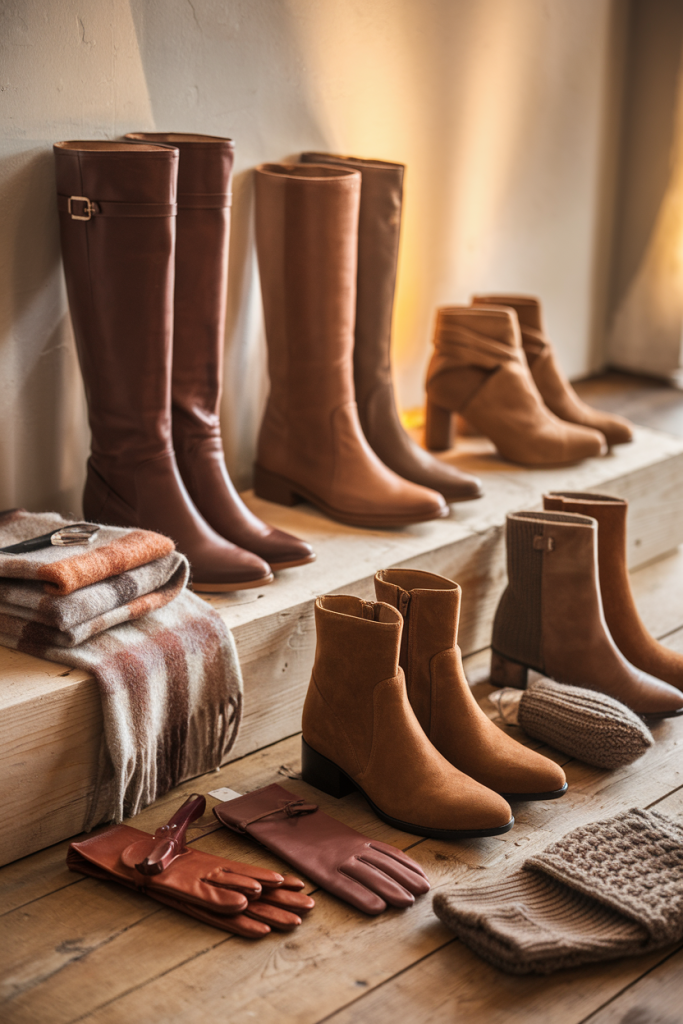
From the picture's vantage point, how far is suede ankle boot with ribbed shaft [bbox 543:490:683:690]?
1915 millimetres

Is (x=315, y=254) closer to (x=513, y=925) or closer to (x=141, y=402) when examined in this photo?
(x=141, y=402)

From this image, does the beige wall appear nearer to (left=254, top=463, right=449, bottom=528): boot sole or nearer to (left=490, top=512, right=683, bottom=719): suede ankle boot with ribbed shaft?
(left=254, top=463, right=449, bottom=528): boot sole

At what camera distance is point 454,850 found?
146 cm

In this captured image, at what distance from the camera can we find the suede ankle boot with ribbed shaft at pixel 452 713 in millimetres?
1523

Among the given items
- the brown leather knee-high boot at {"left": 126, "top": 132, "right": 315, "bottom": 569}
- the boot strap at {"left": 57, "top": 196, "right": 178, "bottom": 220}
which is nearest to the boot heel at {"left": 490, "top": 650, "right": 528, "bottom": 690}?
the brown leather knee-high boot at {"left": 126, "top": 132, "right": 315, "bottom": 569}

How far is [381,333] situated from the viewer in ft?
7.27

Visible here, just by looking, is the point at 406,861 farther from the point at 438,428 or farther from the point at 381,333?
the point at 438,428

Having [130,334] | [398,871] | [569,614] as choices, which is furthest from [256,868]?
[130,334]

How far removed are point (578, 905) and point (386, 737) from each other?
0.33 metres

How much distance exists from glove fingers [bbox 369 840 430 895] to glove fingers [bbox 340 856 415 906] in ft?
0.06

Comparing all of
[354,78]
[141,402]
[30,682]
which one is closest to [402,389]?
[354,78]

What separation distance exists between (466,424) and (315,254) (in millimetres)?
A: 888

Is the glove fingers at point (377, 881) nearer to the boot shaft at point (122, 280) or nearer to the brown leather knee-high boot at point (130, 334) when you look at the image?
the brown leather knee-high boot at point (130, 334)

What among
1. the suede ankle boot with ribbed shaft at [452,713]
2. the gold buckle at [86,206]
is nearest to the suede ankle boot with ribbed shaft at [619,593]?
the suede ankle boot with ribbed shaft at [452,713]
